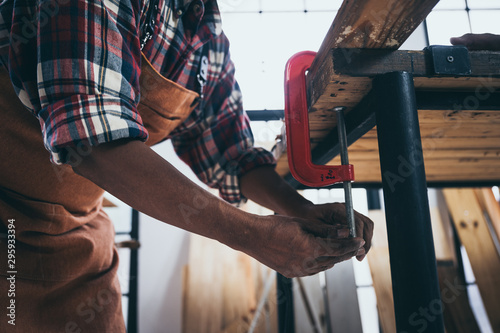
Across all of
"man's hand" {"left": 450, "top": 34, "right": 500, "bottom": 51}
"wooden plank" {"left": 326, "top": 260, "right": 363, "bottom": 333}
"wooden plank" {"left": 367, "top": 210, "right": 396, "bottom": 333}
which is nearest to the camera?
"man's hand" {"left": 450, "top": 34, "right": 500, "bottom": 51}

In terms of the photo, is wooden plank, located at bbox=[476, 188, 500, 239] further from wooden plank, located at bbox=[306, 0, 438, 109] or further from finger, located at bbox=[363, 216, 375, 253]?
wooden plank, located at bbox=[306, 0, 438, 109]

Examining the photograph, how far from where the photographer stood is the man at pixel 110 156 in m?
0.49

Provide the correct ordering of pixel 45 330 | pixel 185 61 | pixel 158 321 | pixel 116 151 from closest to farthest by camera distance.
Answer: pixel 116 151 → pixel 45 330 → pixel 185 61 → pixel 158 321

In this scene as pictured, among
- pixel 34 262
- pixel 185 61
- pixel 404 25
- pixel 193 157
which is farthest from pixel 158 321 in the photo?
pixel 404 25

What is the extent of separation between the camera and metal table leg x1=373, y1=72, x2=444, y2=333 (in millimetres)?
486

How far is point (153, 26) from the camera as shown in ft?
2.29

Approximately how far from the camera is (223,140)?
1.03 m

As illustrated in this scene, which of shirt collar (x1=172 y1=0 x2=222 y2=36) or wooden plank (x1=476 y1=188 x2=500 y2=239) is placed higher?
shirt collar (x1=172 y1=0 x2=222 y2=36)

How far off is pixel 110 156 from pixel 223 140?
0.55 meters

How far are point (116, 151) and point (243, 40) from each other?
2.12 meters

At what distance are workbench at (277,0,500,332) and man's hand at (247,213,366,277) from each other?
0.27 feet

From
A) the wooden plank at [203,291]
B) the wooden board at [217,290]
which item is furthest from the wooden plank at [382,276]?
the wooden plank at [203,291]

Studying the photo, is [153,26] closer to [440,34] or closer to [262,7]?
[262,7]

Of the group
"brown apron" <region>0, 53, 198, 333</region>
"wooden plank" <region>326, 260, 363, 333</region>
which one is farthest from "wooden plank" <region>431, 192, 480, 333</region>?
"brown apron" <region>0, 53, 198, 333</region>
